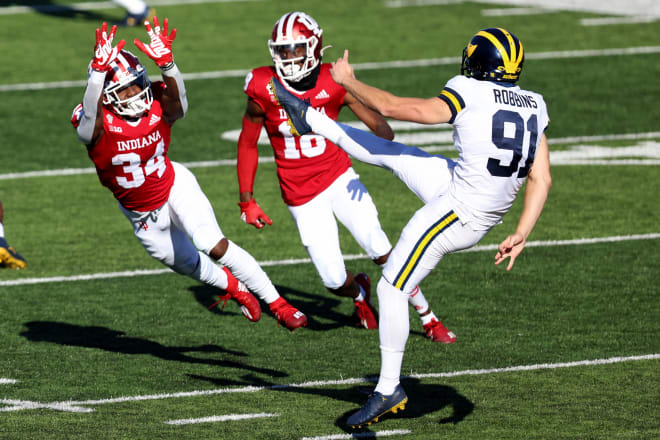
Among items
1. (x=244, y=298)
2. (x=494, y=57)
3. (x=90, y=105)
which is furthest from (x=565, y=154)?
(x=494, y=57)

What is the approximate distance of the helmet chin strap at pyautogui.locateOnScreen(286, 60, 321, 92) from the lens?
733 centimetres

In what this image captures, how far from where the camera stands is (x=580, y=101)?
1502cm

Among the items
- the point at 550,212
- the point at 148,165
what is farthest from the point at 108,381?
the point at 550,212

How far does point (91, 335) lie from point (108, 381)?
103 cm

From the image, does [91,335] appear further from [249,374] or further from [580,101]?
[580,101]

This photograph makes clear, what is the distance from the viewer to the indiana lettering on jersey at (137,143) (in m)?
6.98

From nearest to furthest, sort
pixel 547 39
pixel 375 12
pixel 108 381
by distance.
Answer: pixel 108 381 → pixel 547 39 → pixel 375 12

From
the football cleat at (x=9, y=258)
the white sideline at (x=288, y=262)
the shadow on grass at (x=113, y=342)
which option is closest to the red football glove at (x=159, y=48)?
the shadow on grass at (x=113, y=342)

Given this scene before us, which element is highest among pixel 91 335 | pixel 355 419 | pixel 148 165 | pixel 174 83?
pixel 174 83

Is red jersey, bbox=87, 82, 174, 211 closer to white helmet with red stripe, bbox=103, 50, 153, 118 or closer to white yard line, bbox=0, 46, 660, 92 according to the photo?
white helmet with red stripe, bbox=103, 50, 153, 118

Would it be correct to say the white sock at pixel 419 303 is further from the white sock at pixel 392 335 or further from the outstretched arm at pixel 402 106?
the outstretched arm at pixel 402 106

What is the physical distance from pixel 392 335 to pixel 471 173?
90 centimetres

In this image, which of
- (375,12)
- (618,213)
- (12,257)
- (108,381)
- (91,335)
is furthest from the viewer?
(375,12)

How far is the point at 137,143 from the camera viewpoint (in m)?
7.01
